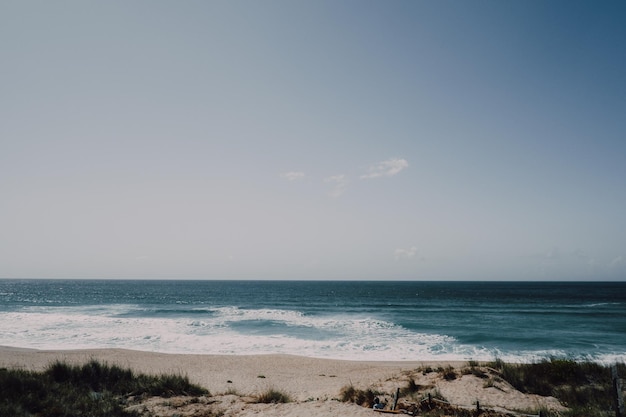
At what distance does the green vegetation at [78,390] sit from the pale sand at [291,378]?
123 centimetres

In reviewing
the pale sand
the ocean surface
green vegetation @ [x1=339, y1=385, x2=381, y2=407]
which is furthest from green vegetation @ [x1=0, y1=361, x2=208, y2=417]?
the ocean surface

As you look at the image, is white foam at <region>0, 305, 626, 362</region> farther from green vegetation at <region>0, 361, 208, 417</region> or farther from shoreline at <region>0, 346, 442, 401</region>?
green vegetation at <region>0, 361, 208, 417</region>

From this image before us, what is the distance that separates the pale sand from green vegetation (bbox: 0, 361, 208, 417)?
4.04 ft

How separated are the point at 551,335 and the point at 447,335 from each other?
897cm

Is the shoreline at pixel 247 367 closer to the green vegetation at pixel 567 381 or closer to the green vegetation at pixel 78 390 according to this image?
the green vegetation at pixel 78 390

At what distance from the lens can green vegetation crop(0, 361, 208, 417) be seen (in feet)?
31.2

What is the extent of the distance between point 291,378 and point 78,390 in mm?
9688

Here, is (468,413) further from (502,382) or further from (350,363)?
(350,363)

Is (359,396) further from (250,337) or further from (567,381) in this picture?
(250,337)

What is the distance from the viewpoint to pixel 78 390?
1154 cm

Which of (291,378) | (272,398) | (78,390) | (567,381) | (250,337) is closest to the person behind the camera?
(78,390)

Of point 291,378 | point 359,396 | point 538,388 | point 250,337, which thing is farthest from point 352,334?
point 359,396

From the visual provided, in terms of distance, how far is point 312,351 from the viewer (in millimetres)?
24734

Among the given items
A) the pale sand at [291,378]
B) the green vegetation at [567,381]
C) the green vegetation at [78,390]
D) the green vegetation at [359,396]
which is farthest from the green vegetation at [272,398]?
the green vegetation at [567,381]
